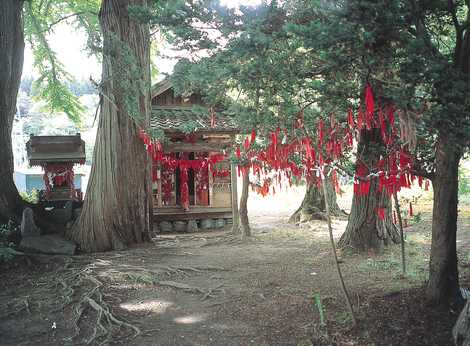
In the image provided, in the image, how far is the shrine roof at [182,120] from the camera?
1259 cm

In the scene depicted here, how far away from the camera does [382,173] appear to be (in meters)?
5.65

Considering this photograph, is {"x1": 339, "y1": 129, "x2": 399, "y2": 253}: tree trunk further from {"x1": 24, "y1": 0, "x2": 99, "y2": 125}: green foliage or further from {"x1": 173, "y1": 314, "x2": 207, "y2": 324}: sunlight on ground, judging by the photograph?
{"x1": 24, "y1": 0, "x2": 99, "y2": 125}: green foliage

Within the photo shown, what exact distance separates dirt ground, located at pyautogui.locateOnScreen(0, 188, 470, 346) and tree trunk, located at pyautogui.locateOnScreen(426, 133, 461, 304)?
245 millimetres

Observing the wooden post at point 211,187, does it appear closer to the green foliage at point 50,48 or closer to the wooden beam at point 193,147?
the wooden beam at point 193,147

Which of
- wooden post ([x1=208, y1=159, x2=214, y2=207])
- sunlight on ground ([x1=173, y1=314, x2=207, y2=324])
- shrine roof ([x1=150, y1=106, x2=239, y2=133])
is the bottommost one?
sunlight on ground ([x1=173, y1=314, x2=207, y2=324])

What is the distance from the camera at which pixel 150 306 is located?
230 inches

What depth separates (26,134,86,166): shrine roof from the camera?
12625 millimetres

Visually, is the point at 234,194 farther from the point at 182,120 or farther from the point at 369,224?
the point at 369,224

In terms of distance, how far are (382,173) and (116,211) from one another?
6.51 m

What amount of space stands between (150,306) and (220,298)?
39.1 inches

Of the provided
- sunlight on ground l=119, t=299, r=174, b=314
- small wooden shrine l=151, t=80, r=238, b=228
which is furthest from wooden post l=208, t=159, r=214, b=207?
sunlight on ground l=119, t=299, r=174, b=314

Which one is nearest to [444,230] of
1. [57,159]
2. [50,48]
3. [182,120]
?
[182,120]

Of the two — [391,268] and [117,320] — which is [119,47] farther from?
[391,268]

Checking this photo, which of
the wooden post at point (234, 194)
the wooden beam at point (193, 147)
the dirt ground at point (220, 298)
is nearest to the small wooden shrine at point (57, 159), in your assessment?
the wooden beam at point (193, 147)
